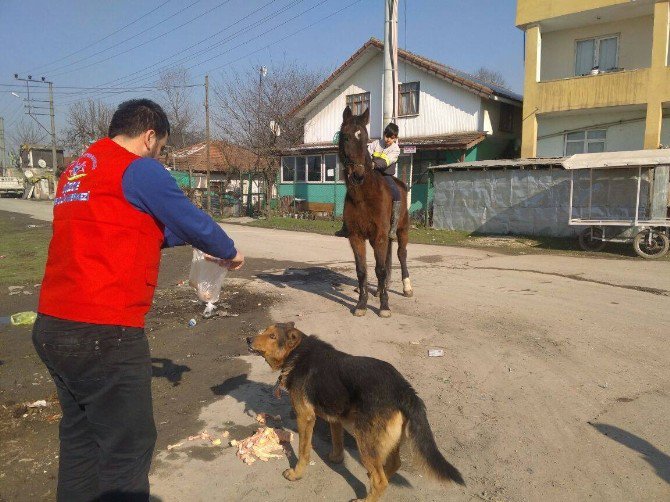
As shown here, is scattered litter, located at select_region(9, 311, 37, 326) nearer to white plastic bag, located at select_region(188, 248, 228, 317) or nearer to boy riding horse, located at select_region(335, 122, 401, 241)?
white plastic bag, located at select_region(188, 248, 228, 317)

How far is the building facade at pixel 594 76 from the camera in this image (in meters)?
17.2

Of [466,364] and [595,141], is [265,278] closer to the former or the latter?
[466,364]

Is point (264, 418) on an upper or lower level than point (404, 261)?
lower

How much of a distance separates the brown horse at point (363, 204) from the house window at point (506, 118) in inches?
704

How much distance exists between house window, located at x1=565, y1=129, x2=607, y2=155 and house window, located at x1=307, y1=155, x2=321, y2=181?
42.2ft

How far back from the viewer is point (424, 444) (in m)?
2.69

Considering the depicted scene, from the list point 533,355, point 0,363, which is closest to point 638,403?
point 533,355

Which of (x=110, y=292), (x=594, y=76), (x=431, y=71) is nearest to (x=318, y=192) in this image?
(x=431, y=71)

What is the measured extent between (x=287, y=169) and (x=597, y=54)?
1702cm

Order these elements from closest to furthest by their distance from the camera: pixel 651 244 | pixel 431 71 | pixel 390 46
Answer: pixel 651 244
pixel 390 46
pixel 431 71

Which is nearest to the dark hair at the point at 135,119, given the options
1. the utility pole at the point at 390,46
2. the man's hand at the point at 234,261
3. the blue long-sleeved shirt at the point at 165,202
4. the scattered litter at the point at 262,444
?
the blue long-sleeved shirt at the point at 165,202

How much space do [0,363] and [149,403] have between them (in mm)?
3812

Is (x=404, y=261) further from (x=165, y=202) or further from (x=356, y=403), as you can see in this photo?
(x=165, y=202)

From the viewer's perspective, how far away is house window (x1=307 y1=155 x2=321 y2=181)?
88.7 feet
